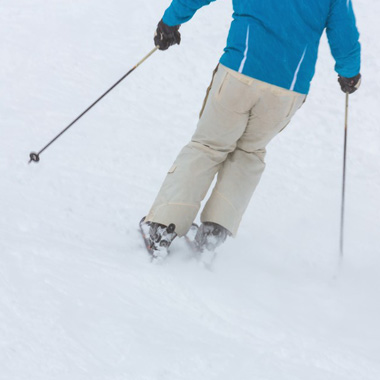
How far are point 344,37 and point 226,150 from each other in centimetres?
86

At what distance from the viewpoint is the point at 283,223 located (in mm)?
4559

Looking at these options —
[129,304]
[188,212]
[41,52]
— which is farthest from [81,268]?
[41,52]

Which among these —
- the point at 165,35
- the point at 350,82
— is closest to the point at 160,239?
the point at 165,35

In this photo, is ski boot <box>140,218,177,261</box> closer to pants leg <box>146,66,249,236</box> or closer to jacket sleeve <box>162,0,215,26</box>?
pants leg <box>146,66,249,236</box>

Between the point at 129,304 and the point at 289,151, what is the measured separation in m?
2.91

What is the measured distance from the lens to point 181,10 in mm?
3576

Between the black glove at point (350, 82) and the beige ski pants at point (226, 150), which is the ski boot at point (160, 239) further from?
the black glove at point (350, 82)

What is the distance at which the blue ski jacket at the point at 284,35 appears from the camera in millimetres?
3283

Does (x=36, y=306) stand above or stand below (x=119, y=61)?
below

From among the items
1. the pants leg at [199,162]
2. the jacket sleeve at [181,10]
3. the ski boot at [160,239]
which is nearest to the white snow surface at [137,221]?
the ski boot at [160,239]

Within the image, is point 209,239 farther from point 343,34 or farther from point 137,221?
point 343,34

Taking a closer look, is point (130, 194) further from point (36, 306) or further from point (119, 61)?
point (119, 61)

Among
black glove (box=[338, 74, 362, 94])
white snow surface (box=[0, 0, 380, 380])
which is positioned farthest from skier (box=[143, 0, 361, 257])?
white snow surface (box=[0, 0, 380, 380])

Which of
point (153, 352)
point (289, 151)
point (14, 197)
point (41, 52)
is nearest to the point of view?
point (153, 352)
